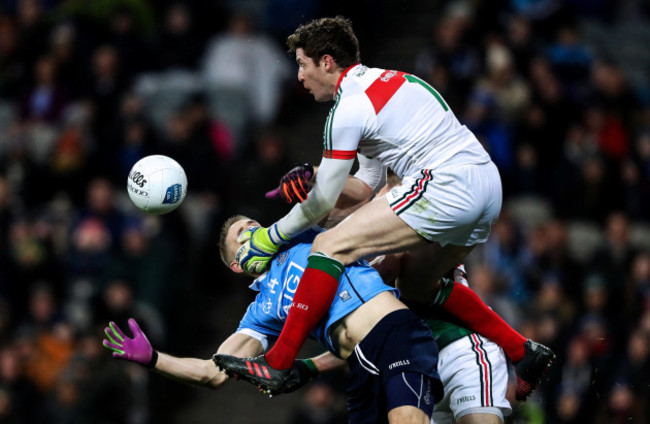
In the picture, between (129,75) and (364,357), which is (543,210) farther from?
(364,357)

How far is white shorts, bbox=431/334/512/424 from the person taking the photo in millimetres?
6031

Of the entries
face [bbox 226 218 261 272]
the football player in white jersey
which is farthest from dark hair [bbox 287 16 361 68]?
face [bbox 226 218 261 272]

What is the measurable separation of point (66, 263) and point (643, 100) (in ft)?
21.3

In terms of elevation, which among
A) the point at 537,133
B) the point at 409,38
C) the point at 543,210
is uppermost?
the point at 409,38

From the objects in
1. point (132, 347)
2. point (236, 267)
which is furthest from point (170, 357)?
point (236, 267)

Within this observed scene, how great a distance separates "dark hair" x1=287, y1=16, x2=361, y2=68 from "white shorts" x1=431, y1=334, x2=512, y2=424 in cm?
182

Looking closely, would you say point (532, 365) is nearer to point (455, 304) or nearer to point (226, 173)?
point (455, 304)

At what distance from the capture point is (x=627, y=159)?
10688 mm

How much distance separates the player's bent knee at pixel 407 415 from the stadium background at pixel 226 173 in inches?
147

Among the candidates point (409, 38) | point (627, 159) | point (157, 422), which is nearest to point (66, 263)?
point (157, 422)

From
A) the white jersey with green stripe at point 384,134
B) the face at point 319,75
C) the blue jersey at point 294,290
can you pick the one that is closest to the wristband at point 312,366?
the blue jersey at point 294,290

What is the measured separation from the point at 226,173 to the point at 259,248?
16.3ft

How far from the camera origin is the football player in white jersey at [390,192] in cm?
534

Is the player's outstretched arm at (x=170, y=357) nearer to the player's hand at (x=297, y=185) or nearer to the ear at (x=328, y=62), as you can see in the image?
the player's hand at (x=297, y=185)
